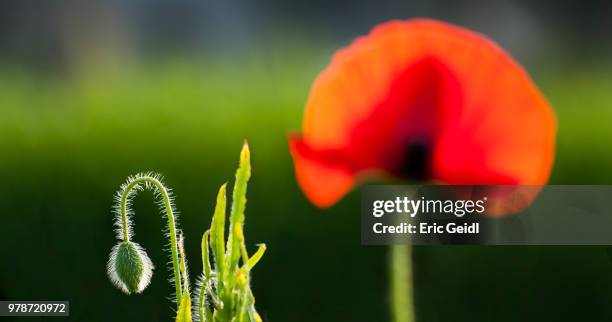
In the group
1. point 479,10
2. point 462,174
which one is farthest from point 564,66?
point 462,174

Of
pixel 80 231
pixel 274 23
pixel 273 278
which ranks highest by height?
pixel 274 23

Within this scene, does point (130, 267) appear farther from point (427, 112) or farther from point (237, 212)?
point (427, 112)

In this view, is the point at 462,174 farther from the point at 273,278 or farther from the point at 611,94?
the point at 273,278

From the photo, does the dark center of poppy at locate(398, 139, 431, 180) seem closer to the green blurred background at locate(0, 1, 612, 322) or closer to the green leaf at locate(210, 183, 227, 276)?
the green blurred background at locate(0, 1, 612, 322)

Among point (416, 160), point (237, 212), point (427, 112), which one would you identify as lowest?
point (237, 212)

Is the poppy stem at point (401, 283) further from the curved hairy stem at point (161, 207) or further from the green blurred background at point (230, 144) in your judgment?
the curved hairy stem at point (161, 207)

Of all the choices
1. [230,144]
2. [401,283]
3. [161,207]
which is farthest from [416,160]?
[161,207]
